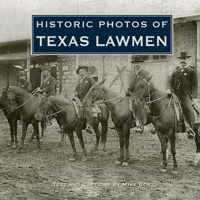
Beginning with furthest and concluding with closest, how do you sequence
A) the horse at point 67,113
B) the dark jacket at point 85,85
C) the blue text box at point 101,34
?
1. the horse at point 67,113
2. the dark jacket at point 85,85
3. the blue text box at point 101,34

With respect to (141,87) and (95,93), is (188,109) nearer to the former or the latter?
(141,87)

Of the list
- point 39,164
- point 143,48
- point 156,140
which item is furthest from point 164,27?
point 156,140

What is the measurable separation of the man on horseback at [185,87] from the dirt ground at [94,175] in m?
1.03

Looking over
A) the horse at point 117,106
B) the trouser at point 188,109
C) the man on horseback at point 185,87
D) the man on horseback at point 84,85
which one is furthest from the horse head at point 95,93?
the trouser at point 188,109

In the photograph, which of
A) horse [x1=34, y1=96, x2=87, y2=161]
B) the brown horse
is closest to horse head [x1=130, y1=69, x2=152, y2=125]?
the brown horse

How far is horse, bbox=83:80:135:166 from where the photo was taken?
8.87m

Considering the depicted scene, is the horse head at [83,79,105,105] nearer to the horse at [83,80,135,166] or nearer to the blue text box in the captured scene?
the horse at [83,80,135,166]

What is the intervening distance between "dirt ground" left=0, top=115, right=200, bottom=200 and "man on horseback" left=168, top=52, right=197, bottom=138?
1.03 metres

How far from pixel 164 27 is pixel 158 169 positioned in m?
2.91

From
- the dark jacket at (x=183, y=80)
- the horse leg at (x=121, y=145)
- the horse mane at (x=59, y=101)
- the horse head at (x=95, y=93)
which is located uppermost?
the dark jacket at (x=183, y=80)

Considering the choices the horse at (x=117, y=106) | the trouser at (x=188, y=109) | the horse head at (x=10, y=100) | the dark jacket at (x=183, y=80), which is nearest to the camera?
the dark jacket at (x=183, y=80)

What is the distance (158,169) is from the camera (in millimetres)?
8656

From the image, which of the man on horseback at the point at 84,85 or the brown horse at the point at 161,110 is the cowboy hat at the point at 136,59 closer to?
the man on horseback at the point at 84,85

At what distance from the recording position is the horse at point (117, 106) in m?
8.87
